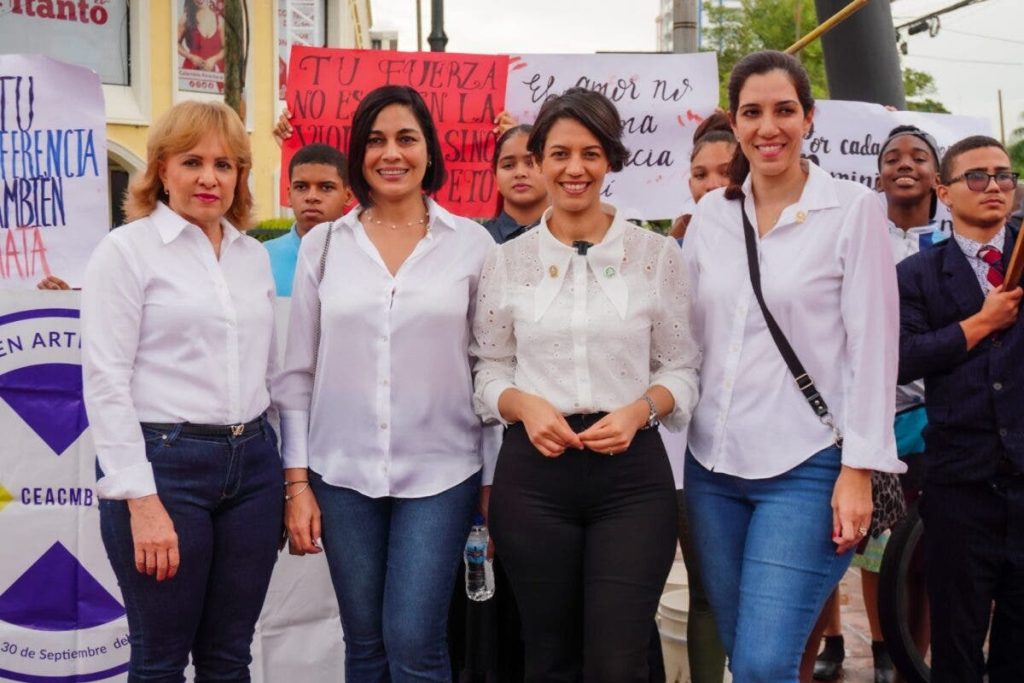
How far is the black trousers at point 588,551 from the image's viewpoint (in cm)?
286

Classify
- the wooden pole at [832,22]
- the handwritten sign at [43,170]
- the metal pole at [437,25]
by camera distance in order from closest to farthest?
the handwritten sign at [43,170] → the wooden pole at [832,22] → the metal pole at [437,25]

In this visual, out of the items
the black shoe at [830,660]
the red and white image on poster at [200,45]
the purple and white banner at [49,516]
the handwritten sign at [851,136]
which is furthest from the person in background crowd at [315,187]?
the red and white image on poster at [200,45]

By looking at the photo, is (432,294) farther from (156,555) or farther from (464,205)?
(464,205)

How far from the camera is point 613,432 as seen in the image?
9.32 ft

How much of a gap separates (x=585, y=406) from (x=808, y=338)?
0.59m

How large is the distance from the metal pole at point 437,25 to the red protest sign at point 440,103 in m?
6.75

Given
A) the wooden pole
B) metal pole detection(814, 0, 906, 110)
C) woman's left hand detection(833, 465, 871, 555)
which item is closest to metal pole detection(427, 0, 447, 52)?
metal pole detection(814, 0, 906, 110)

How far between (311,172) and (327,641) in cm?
187

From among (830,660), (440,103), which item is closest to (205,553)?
(830,660)

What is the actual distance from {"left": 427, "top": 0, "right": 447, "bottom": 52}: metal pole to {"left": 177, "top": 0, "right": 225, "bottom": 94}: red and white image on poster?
1014cm

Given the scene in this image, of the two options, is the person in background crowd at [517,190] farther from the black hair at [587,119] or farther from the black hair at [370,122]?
the black hair at [587,119]

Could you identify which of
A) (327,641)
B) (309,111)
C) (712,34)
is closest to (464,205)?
(309,111)

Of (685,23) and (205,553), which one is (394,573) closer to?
(205,553)

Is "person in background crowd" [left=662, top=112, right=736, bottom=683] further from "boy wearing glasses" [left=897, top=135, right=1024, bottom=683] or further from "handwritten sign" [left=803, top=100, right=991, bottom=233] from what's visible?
"handwritten sign" [left=803, top=100, right=991, bottom=233]
